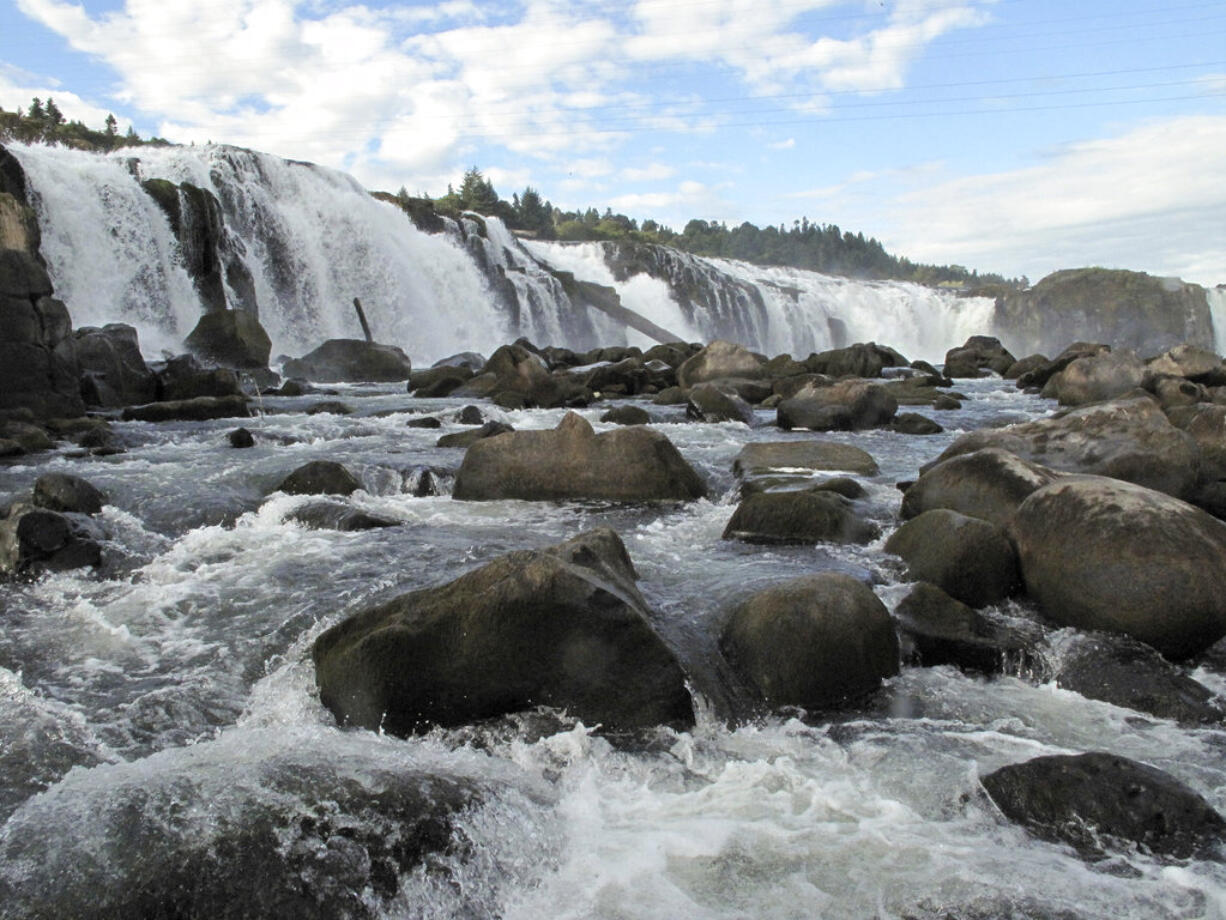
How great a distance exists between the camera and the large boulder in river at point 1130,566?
200 inches

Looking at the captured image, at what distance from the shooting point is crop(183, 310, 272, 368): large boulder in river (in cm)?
2202

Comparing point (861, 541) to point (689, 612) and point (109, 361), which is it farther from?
point (109, 361)

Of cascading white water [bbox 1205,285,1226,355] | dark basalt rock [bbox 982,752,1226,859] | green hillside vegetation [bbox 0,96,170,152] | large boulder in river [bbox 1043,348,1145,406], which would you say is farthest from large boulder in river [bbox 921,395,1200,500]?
cascading white water [bbox 1205,285,1226,355]

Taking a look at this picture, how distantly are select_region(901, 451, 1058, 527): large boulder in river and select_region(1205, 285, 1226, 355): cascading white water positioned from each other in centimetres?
7611

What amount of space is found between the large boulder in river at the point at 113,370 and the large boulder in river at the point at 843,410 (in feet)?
41.3

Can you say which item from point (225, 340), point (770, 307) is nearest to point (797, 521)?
point (225, 340)

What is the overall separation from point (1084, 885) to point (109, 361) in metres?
18.6

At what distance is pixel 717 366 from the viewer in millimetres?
22062

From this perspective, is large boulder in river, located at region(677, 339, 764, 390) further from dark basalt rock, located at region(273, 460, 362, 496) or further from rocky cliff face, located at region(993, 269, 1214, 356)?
rocky cliff face, located at region(993, 269, 1214, 356)

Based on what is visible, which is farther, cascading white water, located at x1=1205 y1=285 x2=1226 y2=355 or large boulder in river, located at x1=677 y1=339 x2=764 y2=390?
cascading white water, located at x1=1205 y1=285 x2=1226 y2=355

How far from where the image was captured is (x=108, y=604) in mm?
6270

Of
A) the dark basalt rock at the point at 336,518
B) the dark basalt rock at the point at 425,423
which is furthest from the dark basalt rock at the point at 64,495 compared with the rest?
the dark basalt rock at the point at 425,423

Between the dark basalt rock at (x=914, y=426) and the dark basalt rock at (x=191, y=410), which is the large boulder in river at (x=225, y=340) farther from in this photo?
the dark basalt rock at (x=914, y=426)

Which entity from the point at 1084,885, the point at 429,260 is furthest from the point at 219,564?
the point at 429,260
